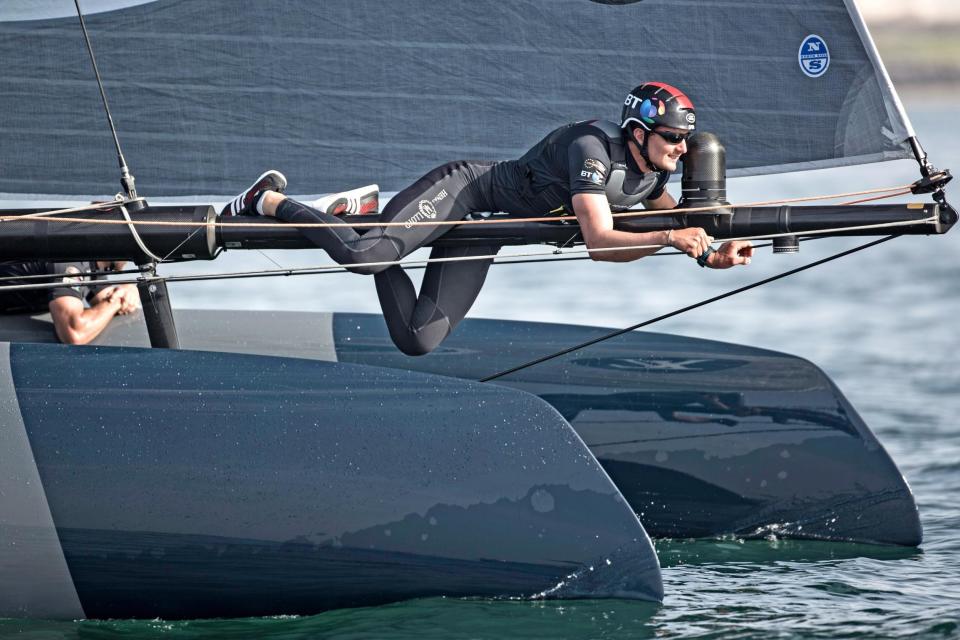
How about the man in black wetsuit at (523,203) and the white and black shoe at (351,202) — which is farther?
the white and black shoe at (351,202)

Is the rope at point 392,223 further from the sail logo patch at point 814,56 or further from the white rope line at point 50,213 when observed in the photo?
the sail logo patch at point 814,56

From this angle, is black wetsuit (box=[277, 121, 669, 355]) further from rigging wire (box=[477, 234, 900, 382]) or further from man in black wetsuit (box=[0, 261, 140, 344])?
man in black wetsuit (box=[0, 261, 140, 344])

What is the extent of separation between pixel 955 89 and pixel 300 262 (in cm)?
2855

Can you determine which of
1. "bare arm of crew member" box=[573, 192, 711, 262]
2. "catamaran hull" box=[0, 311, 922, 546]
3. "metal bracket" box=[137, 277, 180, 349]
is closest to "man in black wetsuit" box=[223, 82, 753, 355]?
"bare arm of crew member" box=[573, 192, 711, 262]

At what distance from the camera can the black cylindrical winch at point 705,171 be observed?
4.06 meters

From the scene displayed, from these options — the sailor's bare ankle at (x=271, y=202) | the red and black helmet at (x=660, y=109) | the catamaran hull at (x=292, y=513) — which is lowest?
the catamaran hull at (x=292, y=513)

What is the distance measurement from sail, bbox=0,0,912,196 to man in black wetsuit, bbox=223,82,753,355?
1.06 feet

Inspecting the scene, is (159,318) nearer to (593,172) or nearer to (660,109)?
(593,172)

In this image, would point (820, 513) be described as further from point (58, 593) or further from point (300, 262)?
point (300, 262)

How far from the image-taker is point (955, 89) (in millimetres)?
36531

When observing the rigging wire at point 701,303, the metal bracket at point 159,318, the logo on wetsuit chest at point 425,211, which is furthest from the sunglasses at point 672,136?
the metal bracket at point 159,318

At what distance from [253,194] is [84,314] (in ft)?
3.55

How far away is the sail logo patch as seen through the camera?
4.38 meters

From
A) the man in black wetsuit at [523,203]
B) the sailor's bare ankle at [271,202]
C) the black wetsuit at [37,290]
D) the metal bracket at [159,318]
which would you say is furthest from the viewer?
the black wetsuit at [37,290]
